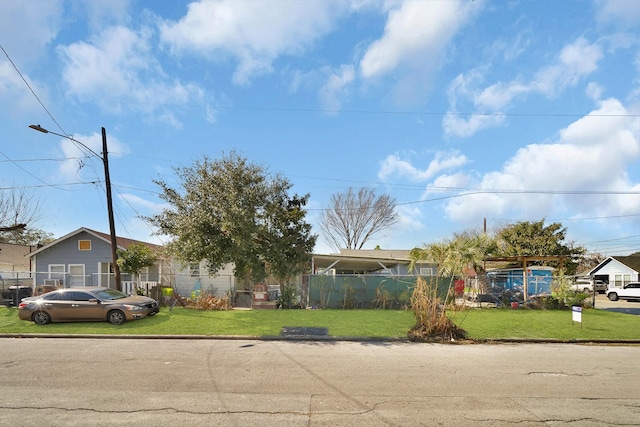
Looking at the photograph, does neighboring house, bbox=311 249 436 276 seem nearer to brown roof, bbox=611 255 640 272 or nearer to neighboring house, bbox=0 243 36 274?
brown roof, bbox=611 255 640 272

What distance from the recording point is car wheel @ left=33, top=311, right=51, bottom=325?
46.7 ft

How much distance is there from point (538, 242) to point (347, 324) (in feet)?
104

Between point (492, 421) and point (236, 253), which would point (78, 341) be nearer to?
point (236, 253)

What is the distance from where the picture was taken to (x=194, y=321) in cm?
1466

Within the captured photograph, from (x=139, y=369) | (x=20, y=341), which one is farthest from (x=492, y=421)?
(x=20, y=341)

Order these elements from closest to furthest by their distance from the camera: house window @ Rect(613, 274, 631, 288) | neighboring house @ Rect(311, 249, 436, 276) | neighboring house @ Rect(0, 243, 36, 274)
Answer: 1. neighboring house @ Rect(311, 249, 436, 276)
2. neighboring house @ Rect(0, 243, 36, 274)
3. house window @ Rect(613, 274, 631, 288)

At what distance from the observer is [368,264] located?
26.1m

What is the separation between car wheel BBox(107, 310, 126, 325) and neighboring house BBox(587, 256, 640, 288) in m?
44.0

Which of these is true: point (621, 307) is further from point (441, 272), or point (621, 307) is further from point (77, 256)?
point (77, 256)

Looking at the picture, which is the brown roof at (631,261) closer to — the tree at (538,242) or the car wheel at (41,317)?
the tree at (538,242)

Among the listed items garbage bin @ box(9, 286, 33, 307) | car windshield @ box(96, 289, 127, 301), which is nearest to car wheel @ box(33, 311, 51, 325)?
car windshield @ box(96, 289, 127, 301)

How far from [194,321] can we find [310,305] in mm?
5770

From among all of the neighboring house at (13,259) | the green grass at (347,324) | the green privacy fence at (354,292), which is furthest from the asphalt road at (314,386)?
Result: the neighboring house at (13,259)

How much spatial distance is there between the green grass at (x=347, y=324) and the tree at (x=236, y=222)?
2.32m
